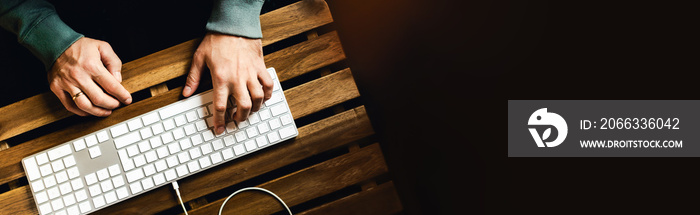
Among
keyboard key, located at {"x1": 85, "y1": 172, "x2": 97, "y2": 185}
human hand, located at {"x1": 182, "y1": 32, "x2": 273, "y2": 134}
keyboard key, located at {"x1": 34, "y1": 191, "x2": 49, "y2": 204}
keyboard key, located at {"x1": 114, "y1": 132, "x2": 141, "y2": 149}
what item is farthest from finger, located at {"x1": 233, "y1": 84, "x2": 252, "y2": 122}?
keyboard key, located at {"x1": 34, "y1": 191, "x2": 49, "y2": 204}

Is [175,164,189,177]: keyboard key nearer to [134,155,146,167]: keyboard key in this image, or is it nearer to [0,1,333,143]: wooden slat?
[134,155,146,167]: keyboard key

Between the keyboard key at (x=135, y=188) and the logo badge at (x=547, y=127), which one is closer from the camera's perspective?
the keyboard key at (x=135, y=188)

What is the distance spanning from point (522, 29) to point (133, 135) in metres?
0.97

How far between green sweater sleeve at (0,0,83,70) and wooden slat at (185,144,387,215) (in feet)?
1.43

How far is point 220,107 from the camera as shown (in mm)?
768

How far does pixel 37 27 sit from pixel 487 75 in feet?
3.47

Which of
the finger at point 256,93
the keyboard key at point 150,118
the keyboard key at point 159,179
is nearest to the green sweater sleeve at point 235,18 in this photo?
the finger at point 256,93

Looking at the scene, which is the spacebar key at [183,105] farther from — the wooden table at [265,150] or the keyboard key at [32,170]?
the keyboard key at [32,170]

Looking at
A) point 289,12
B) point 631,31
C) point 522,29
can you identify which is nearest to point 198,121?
point 289,12

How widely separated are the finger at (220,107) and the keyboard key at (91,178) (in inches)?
10.2

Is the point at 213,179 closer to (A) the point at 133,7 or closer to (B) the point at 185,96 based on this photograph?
(B) the point at 185,96

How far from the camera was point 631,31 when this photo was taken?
0.95 metres

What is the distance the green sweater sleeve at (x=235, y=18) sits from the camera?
82 cm

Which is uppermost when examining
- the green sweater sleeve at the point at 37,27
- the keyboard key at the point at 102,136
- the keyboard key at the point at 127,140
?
the green sweater sleeve at the point at 37,27
